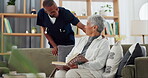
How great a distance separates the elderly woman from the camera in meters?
2.47

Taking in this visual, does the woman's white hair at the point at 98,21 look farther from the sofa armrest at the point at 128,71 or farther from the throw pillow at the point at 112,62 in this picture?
the sofa armrest at the point at 128,71

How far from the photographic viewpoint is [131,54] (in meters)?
2.51

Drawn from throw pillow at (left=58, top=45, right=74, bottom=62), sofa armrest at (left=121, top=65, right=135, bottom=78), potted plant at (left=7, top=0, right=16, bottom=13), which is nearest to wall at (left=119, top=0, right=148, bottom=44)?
potted plant at (left=7, top=0, right=16, bottom=13)

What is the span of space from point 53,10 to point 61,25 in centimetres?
26

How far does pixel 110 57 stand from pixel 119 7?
2708mm

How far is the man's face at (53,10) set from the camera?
9.14 ft

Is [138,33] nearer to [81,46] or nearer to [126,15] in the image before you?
[126,15]

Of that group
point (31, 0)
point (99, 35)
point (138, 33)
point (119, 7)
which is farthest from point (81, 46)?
point (119, 7)

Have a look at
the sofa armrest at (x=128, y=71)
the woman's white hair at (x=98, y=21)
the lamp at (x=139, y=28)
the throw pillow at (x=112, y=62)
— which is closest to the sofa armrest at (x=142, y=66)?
the sofa armrest at (x=128, y=71)

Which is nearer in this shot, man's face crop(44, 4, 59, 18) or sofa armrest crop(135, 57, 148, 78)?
sofa armrest crop(135, 57, 148, 78)

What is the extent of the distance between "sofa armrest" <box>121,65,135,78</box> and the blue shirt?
87 cm

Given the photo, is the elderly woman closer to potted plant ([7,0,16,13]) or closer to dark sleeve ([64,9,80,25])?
dark sleeve ([64,9,80,25])

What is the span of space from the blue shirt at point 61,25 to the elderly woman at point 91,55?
0.32 m

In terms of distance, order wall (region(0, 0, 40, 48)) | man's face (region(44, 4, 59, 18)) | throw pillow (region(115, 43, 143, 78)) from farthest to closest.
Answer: wall (region(0, 0, 40, 48)), man's face (region(44, 4, 59, 18)), throw pillow (region(115, 43, 143, 78))
